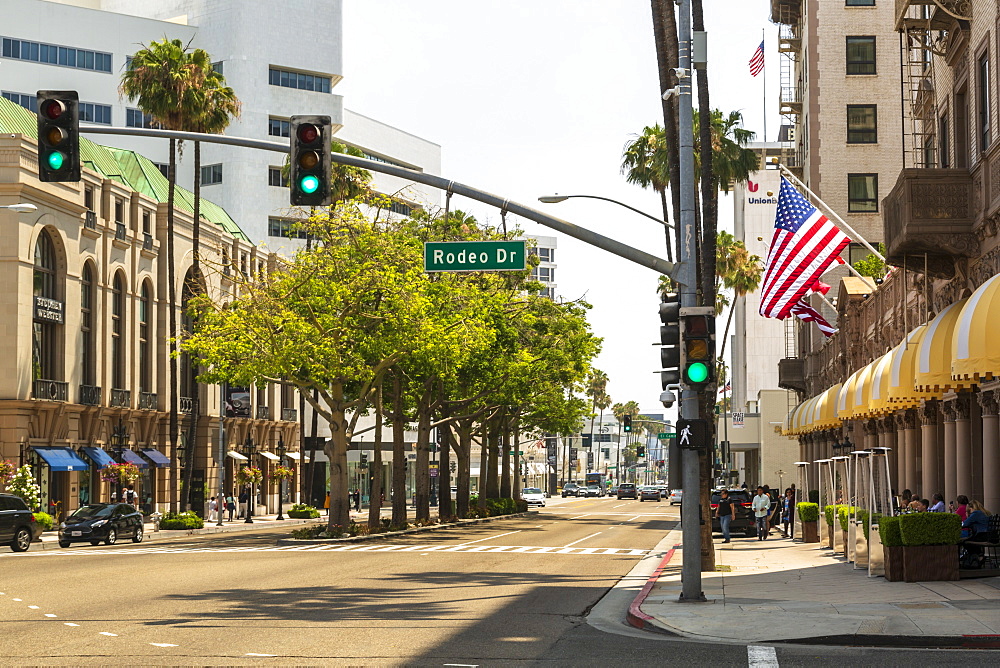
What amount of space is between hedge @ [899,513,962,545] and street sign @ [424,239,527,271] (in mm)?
8036

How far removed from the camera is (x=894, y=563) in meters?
21.7

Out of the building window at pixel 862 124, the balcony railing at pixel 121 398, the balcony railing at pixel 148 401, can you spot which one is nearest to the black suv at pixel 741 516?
the building window at pixel 862 124

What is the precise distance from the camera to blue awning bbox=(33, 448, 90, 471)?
51375mm

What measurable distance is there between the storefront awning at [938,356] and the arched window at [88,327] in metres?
42.1

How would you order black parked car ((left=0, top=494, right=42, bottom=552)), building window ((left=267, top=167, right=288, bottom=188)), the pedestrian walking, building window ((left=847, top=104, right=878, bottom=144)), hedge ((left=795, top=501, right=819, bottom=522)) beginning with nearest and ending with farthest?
black parked car ((left=0, top=494, right=42, bottom=552)) < hedge ((left=795, top=501, right=819, bottom=522)) < the pedestrian walking < building window ((left=847, top=104, right=878, bottom=144)) < building window ((left=267, top=167, right=288, bottom=188))

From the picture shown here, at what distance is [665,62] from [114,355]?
40.4m

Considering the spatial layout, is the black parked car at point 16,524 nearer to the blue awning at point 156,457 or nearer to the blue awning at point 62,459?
the blue awning at point 62,459

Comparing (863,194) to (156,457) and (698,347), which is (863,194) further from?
(698,347)

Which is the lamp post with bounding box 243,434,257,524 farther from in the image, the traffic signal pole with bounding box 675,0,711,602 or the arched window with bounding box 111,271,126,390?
the traffic signal pole with bounding box 675,0,711,602

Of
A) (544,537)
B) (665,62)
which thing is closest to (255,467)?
(544,537)

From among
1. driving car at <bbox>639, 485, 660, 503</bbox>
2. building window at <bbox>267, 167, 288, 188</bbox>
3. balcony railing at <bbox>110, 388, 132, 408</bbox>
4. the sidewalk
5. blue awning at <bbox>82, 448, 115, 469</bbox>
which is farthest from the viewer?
driving car at <bbox>639, 485, 660, 503</bbox>

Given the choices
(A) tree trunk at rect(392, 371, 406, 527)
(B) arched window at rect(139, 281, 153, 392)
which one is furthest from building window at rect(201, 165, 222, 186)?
(A) tree trunk at rect(392, 371, 406, 527)

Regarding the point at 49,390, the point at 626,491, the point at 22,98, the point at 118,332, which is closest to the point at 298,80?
the point at 22,98

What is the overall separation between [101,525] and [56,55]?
56733 millimetres
